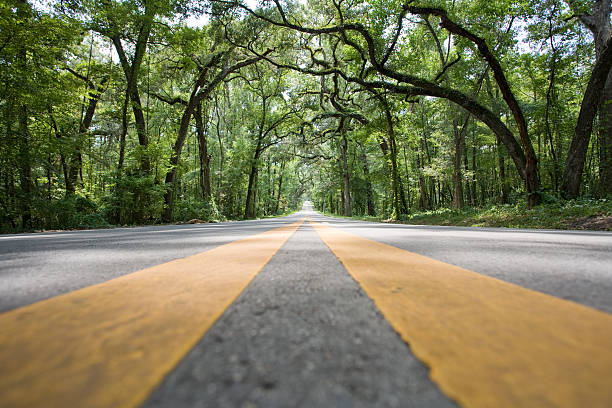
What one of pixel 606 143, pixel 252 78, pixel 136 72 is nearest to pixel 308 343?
pixel 606 143

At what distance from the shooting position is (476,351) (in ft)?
1.66

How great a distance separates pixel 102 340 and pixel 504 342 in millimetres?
842

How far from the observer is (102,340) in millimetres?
554

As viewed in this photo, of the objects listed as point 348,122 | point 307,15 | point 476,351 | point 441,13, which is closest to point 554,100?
point 441,13

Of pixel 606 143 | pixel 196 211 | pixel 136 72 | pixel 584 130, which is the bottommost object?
pixel 196 211

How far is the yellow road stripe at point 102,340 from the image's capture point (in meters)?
0.39

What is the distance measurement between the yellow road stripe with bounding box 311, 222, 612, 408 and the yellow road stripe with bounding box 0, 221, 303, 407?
47 centimetres

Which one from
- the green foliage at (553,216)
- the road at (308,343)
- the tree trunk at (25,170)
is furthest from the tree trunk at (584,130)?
the tree trunk at (25,170)

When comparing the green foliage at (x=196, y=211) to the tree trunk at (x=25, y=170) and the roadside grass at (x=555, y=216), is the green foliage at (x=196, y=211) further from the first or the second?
the roadside grass at (x=555, y=216)

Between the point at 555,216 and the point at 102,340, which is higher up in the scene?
the point at 102,340

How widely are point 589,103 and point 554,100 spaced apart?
418cm

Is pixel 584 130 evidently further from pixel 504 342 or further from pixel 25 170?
pixel 25 170

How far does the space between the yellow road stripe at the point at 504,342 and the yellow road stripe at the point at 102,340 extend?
469 millimetres

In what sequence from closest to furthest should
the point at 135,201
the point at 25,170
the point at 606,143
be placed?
1. the point at 25,170
2. the point at 606,143
3. the point at 135,201
